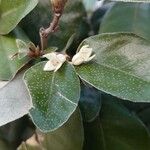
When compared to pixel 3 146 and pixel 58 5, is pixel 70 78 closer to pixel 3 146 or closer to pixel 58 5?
pixel 58 5

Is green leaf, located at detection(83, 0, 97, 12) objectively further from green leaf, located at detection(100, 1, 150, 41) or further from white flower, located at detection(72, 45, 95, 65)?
white flower, located at detection(72, 45, 95, 65)

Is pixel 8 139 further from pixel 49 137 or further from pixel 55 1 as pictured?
pixel 55 1

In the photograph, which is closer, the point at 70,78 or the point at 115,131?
the point at 70,78

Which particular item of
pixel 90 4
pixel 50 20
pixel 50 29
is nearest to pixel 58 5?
pixel 50 29

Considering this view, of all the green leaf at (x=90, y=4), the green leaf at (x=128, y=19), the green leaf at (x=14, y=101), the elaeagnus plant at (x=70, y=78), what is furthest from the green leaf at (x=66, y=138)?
the green leaf at (x=90, y=4)

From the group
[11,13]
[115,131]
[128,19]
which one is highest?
[11,13]

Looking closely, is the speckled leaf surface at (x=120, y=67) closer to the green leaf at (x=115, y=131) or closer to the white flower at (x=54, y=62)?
the white flower at (x=54, y=62)

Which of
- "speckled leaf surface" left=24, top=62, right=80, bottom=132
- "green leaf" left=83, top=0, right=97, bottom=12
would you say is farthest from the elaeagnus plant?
"green leaf" left=83, top=0, right=97, bottom=12
